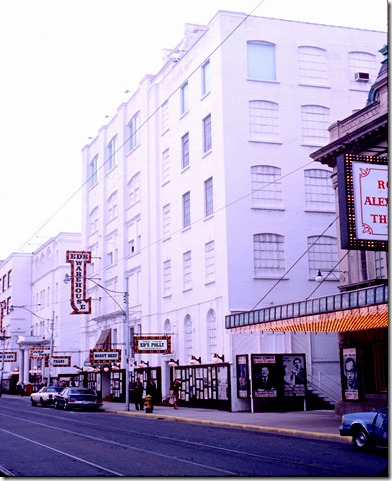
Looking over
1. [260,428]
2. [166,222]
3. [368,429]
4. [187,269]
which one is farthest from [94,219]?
[368,429]

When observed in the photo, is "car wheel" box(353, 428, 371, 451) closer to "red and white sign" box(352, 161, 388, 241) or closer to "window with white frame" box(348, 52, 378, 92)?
"red and white sign" box(352, 161, 388, 241)

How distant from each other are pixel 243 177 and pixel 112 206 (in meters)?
20.7

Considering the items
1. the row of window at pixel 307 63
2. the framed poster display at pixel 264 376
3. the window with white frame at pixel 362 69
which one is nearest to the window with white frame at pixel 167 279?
the framed poster display at pixel 264 376

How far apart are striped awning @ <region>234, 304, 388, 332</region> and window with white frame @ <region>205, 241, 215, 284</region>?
33.2 ft

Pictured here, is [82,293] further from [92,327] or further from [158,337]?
[158,337]

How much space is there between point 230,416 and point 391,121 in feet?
74.6

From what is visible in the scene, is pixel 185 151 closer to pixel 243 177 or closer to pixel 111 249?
pixel 243 177

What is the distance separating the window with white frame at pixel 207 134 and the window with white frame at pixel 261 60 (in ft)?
12.1

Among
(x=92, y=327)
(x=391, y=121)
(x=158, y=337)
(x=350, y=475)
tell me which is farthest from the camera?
(x=92, y=327)

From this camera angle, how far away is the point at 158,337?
4356 cm

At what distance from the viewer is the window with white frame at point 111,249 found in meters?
57.9

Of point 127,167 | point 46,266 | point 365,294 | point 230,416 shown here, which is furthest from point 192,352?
point 46,266

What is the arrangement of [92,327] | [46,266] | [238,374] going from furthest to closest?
1. [46,266]
2. [92,327]
3. [238,374]

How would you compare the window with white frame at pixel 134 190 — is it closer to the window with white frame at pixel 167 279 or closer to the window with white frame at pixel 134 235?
the window with white frame at pixel 134 235
